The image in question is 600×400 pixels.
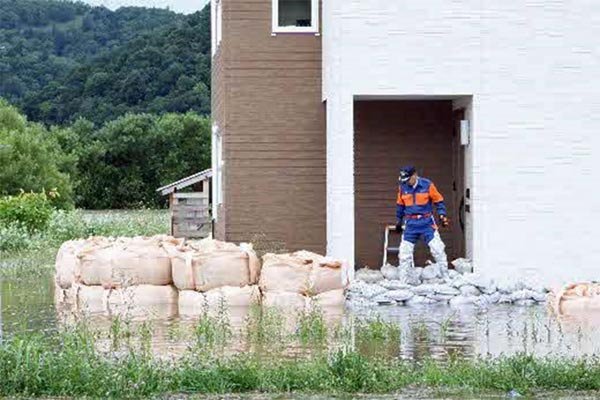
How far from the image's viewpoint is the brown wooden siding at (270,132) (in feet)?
85.8

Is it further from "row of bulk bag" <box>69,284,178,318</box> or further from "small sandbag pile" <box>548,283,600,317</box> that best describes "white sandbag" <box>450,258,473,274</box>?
"row of bulk bag" <box>69,284,178,318</box>

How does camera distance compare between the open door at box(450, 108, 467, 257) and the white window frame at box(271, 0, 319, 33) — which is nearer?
the open door at box(450, 108, 467, 257)

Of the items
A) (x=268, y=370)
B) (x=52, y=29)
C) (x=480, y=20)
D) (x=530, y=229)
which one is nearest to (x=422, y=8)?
(x=480, y=20)

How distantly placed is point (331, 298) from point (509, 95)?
453 cm

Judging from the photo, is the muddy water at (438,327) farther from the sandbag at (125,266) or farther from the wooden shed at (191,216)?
the wooden shed at (191,216)

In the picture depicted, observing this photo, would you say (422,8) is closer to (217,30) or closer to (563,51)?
(563,51)

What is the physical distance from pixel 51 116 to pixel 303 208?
69990mm

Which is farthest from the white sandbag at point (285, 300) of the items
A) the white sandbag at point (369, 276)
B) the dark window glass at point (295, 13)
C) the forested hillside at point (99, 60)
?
the forested hillside at point (99, 60)

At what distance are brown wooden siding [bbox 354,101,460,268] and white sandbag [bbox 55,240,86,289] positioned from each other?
5532 millimetres

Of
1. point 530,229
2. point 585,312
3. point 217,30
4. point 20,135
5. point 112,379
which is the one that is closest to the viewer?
point 112,379

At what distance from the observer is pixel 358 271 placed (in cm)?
2430

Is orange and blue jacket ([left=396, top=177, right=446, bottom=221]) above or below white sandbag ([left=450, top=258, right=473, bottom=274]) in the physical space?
above

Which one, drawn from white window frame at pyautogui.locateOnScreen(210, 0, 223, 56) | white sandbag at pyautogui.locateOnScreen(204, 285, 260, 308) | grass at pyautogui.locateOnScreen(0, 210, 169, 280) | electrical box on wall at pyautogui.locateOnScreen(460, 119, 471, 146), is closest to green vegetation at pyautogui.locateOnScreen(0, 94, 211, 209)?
grass at pyautogui.locateOnScreen(0, 210, 169, 280)

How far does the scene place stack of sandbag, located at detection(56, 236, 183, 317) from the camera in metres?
21.4
